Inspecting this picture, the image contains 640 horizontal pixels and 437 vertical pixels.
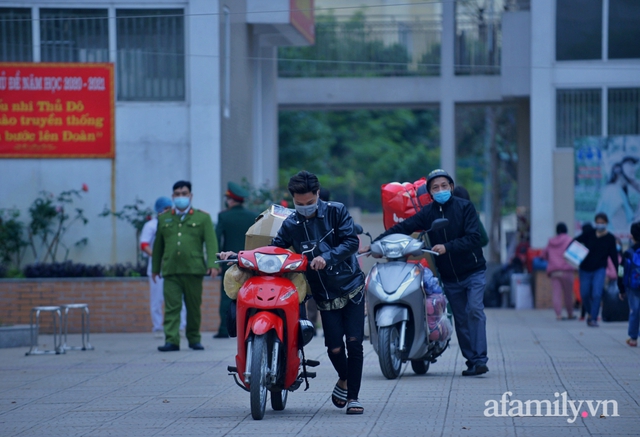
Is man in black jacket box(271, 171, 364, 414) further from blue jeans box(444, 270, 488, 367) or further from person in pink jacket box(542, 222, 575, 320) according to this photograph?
person in pink jacket box(542, 222, 575, 320)

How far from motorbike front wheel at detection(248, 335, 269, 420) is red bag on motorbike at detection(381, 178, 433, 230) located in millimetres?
3697

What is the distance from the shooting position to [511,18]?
24.0 metres

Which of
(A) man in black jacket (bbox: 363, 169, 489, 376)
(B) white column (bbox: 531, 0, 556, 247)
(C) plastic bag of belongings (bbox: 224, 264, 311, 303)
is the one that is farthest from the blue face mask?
(B) white column (bbox: 531, 0, 556, 247)

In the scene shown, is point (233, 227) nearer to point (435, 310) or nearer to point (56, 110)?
point (435, 310)

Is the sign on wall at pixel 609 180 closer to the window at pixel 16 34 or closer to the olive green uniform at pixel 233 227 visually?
the olive green uniform at pixel 233 227

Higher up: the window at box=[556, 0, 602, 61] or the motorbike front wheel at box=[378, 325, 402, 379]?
the window at box=[556, 0, 602, 61]

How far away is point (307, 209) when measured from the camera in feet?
24.5

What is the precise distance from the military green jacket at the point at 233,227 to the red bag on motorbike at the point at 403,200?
11.2 ft

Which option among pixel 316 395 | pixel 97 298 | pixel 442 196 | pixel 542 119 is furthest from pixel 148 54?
pixel 316 395

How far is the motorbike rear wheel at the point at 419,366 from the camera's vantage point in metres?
10.2

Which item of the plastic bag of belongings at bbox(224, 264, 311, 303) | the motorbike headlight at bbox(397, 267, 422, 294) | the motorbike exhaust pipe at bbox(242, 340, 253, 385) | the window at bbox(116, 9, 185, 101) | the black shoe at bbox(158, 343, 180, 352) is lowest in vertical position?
the black shoe at bbox(158, 343, 180, 352)

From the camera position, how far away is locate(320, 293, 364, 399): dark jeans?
762 centimetres

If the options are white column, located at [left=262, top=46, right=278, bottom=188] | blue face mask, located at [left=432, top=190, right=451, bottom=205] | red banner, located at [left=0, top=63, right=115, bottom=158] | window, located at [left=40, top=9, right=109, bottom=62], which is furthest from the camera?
white column, located at [left=262, top=46, right=278, bottom=188]

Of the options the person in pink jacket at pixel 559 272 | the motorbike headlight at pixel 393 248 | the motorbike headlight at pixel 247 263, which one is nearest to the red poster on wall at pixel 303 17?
the person in pink jacket at pixel 559 272
